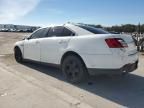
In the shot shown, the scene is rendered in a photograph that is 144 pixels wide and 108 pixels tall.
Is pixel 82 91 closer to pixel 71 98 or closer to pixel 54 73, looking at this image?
pixel 71 98

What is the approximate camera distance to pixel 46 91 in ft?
18.9

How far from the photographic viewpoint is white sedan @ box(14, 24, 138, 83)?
568 cm

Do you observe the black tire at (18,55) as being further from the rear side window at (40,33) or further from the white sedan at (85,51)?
the white sedan at (85,51)

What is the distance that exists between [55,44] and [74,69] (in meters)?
1.07

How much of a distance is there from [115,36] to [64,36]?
1.67 meters

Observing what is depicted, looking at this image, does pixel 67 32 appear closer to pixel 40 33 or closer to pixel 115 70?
pixel 40 33

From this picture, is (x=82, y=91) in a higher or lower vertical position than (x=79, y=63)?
lower

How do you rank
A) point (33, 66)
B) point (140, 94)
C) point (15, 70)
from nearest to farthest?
point (140, 94)
point (15, 70)
point (33, 66)

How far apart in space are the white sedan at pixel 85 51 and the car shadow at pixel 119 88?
402 mm

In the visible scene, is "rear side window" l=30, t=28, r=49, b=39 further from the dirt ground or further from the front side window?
the dirt ground

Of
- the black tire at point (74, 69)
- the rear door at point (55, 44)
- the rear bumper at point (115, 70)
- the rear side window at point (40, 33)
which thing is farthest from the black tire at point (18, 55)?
the rear bumper at point (115, 70)

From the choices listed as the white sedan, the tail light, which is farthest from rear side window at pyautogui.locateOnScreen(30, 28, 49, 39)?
the tail light

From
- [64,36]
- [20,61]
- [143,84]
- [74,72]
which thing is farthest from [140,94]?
[20,61]

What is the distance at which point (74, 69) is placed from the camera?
643cm
